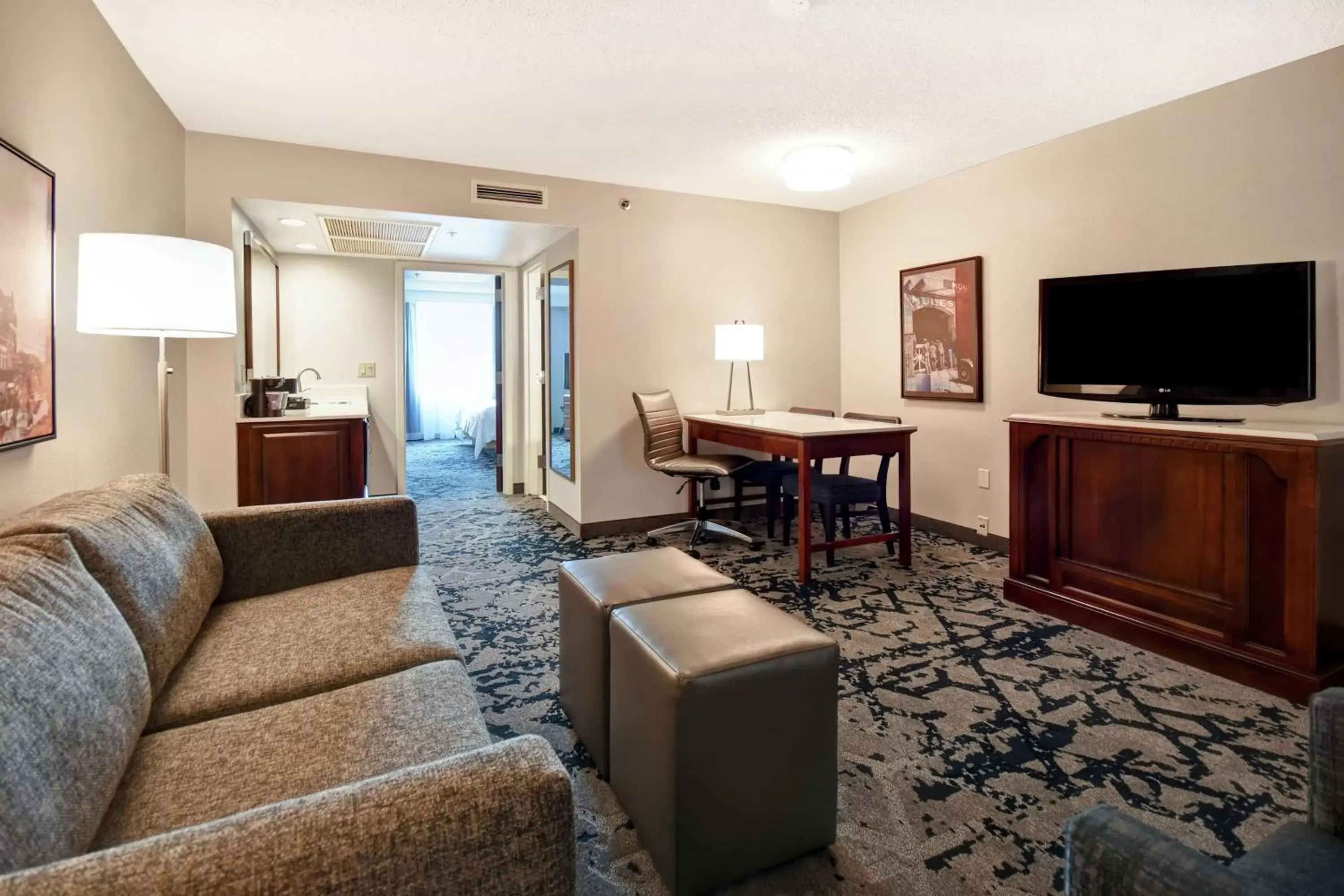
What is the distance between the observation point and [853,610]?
10.4 feet

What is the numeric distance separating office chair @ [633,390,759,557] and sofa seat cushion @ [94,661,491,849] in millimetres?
2903

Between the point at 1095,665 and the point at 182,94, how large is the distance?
4611 millimetres

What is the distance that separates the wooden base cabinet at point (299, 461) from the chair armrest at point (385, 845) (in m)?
3.33

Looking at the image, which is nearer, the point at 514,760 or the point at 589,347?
the point at 514,760

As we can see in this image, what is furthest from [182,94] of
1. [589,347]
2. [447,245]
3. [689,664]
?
[689,664]

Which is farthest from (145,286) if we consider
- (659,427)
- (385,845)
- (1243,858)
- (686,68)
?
(659,427)

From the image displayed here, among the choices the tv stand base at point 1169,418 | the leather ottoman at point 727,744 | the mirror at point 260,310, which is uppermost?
the mirror at point 260,310

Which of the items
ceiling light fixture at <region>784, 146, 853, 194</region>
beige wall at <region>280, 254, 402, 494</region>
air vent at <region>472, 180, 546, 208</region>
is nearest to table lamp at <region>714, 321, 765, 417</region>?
ceiling light fixture at <region>784, 146, 853, 194</region>

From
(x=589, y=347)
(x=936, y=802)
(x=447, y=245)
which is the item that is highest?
(x=447, y=245)

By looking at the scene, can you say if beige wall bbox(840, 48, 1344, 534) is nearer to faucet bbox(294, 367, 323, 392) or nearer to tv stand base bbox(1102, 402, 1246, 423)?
tv stand base bbox(1102, 402, 1246, 423)

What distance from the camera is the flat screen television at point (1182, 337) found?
2.57m

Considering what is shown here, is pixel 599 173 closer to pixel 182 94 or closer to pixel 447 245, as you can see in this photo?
pixel 447 245

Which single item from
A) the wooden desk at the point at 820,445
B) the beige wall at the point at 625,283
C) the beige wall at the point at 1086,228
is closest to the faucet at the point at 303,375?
the beige wall at the point at 625,283

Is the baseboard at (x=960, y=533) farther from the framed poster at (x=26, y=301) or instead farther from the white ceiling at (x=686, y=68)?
the framed poster at (x=26, y=301)
